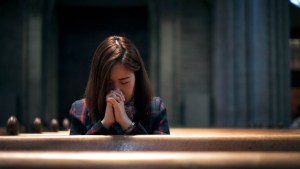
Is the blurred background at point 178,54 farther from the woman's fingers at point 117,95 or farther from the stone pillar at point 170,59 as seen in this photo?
the woman's fingers at point 117,95

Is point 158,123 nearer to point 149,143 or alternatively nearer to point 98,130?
point 98,130

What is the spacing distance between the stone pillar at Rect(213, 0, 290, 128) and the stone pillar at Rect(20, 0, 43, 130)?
801cm

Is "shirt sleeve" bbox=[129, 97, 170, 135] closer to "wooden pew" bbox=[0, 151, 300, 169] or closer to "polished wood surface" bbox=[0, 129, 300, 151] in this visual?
"polished wood surface" bbox=[0, 129, 300, 151]

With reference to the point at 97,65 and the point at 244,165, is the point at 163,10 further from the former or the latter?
the point at 244,165

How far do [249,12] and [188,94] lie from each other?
609 cm

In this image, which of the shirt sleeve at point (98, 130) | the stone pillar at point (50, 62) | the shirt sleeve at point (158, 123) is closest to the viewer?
the shirt sleeve at point (98, 130)

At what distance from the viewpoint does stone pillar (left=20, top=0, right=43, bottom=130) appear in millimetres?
21516

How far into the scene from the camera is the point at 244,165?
84 centimetres

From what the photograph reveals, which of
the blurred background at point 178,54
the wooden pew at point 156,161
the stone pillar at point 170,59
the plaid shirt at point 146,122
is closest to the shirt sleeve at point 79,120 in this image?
the plaid shirt at point 146,122

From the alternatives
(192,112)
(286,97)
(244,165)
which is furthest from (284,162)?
(192,112)

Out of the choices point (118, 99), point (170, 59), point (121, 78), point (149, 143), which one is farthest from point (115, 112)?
point (170, 59)

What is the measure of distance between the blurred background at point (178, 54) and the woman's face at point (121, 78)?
10.6m

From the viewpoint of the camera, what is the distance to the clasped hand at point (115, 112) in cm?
295

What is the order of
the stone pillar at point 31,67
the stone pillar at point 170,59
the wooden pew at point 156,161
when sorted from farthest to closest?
the stone pillar at point 170,59 → the stone pillar at point 31,67 → the wooden pew at point 156,161
